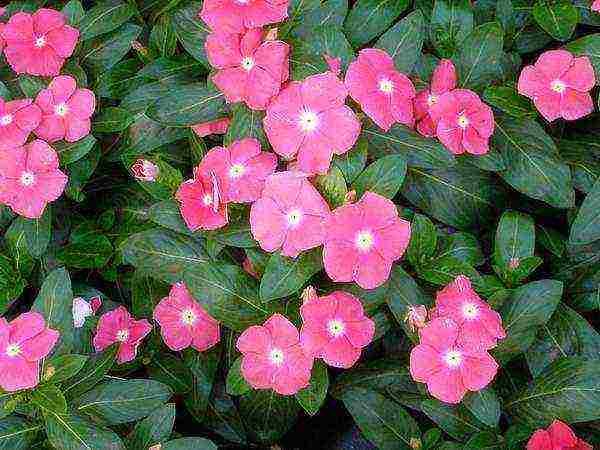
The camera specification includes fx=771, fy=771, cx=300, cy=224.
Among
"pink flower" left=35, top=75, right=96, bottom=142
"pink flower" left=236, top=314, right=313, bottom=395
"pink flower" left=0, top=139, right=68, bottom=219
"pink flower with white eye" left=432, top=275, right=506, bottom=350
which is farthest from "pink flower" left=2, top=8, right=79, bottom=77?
"pink flower with white eye" left=432, top=275, right=506, bottom=350

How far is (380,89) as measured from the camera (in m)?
1.64

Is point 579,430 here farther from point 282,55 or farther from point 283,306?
point 282,55

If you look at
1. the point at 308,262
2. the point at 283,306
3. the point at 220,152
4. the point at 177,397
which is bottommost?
the point at 177,397

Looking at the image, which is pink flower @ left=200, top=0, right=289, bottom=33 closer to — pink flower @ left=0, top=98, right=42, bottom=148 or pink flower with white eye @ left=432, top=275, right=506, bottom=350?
pink flower @ left=0, top=98, right=42, bottom=148

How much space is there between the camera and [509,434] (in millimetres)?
1636

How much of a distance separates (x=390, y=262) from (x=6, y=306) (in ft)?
3.18

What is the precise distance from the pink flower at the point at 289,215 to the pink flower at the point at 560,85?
2.15 feet

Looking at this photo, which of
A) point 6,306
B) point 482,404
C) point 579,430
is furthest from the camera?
point 6,306

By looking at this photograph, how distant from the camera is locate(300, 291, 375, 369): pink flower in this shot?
154 cm

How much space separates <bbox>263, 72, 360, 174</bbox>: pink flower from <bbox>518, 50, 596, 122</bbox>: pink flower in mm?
506

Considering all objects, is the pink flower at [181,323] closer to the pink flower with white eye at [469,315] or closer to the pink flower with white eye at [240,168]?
the pink flower with white eye at [240,168]

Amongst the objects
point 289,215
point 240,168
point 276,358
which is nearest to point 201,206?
point 240,168

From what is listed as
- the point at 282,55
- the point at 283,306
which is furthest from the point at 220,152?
the point at 283,306

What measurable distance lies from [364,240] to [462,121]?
46cm
